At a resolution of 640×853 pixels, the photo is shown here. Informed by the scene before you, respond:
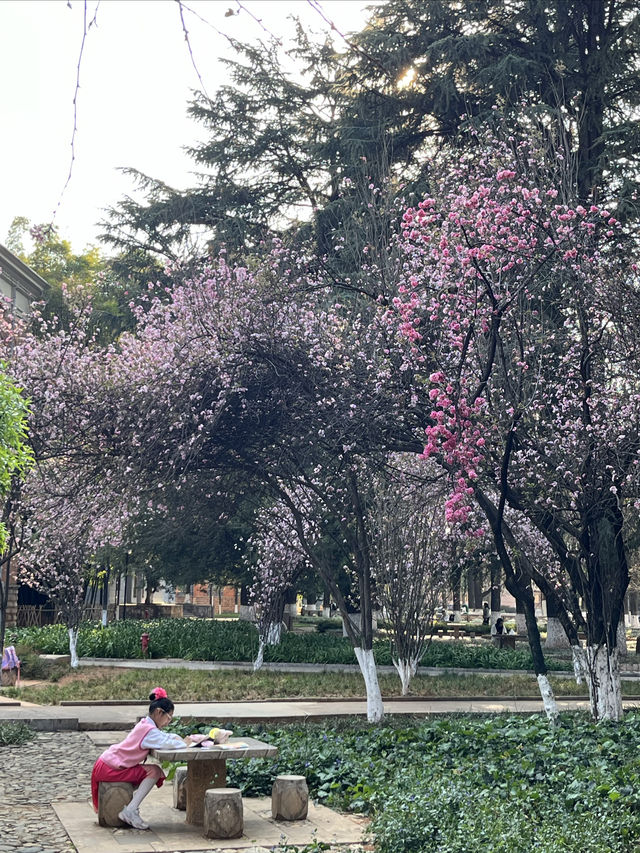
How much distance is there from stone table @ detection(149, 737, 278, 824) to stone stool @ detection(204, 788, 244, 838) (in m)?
0.33

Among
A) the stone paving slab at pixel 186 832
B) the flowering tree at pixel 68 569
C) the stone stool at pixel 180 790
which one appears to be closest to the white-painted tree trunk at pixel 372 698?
the stone paving slab at pixel 186 832

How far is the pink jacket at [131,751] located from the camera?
7457 mm

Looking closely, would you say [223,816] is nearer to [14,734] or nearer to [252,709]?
[14,734]

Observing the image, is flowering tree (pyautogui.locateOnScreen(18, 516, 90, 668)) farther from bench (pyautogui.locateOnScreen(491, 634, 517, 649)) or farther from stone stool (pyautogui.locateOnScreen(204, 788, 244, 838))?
bench (pyautogui.locateOnScreen(491, 634, 517, 649))

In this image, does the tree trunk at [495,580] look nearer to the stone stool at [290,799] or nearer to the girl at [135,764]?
the stone stool at [290,799]

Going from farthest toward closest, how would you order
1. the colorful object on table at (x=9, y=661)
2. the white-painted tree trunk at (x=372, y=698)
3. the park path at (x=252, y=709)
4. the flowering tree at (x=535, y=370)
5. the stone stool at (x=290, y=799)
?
1. the colorful object on table at (x=9, y=661)
2. the white-painted tree trunk at (x=372, y=698)
3. the park path at (x=252, y=709)
4. the flowering tree at (x=535, y=370)
5. the stone stool at (x=290, y=799)

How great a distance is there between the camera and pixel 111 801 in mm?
7414

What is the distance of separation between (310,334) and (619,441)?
437 centimetres

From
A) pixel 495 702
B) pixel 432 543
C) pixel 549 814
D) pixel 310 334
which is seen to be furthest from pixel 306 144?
pixel 549 814

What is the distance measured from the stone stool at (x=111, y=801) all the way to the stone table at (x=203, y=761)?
383 millimetres

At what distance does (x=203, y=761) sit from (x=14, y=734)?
5.35m

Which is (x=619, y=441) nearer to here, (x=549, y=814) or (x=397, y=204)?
(x=549, y=814)

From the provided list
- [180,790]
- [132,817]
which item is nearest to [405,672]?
[180,790]

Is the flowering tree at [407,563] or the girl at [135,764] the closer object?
the girl at [135,764]
